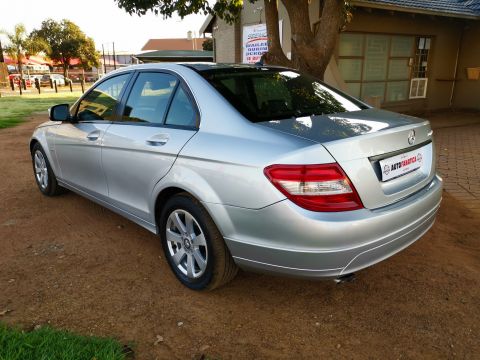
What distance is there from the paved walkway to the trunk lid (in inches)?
86.3

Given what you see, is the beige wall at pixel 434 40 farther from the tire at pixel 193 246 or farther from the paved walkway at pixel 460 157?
the tire at pixel 193 246

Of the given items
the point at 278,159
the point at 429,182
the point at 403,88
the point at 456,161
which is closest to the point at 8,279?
the point at 278,159

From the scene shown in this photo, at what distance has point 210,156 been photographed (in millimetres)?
2613

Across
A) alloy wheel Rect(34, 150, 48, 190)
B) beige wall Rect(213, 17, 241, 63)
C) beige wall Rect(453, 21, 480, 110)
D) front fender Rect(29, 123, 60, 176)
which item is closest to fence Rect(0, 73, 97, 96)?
beige wall Rect(213, 17, 241, 63)

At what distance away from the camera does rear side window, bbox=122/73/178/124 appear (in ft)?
10.5

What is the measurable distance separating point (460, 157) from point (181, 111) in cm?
570

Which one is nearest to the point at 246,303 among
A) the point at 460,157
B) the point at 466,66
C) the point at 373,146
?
the point at 373,146

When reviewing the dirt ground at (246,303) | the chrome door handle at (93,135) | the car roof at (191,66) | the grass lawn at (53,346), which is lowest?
the dirt ground at (246,303)

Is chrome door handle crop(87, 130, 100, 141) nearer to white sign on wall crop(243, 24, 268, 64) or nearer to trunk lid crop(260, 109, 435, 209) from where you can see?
trunk lid crop(260, 109, 435, 209)

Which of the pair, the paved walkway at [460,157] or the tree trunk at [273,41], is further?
the tree trunk at [273,41]

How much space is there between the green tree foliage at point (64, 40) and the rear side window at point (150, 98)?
46768 millimetres

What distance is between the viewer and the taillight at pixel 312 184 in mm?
2252

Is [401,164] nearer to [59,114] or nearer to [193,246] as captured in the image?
[193,246]

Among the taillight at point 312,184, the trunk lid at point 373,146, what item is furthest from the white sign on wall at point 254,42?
the taillight at point 312,184
